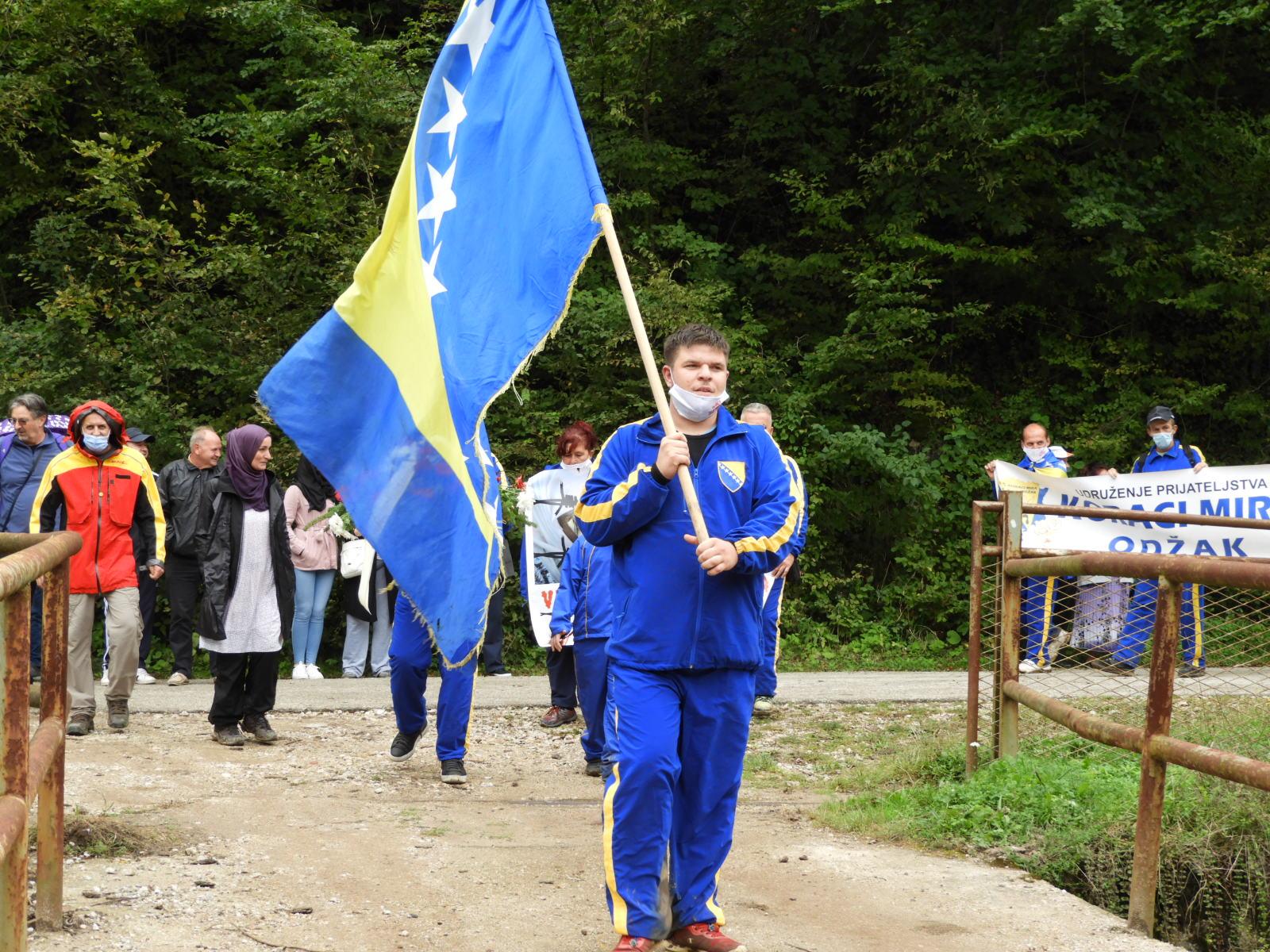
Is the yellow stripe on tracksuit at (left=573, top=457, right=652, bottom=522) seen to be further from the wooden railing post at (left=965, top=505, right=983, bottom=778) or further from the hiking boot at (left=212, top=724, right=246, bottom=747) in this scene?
the hiking boot at (left=212, top=724, right=246, bottom=747)

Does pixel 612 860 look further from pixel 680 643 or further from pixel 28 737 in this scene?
pixel 28 737

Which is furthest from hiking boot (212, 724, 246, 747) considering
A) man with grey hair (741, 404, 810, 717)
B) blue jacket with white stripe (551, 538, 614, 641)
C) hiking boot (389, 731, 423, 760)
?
man with grey hair (741, 404, 810, 717)

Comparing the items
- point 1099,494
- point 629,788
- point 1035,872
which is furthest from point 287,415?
point 1099,494

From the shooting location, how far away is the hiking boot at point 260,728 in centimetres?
852

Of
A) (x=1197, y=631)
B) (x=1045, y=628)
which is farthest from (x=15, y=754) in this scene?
(x=1045, y=628)

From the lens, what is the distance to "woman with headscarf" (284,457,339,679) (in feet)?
39.7

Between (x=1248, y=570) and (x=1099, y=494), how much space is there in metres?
4.61

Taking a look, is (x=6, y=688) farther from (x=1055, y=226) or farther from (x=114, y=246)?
(x=1055, y=226)

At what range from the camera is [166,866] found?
5367 mm

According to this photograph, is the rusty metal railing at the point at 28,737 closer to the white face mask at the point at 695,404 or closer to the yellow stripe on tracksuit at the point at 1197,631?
the white face mask at the point at 695,404

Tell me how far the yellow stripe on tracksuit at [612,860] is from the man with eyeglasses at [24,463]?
286 inches

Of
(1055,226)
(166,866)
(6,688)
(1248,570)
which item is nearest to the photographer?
(6,688)

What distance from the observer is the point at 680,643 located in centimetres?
451

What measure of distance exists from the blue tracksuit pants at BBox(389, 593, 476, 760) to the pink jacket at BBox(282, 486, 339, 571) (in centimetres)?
452
